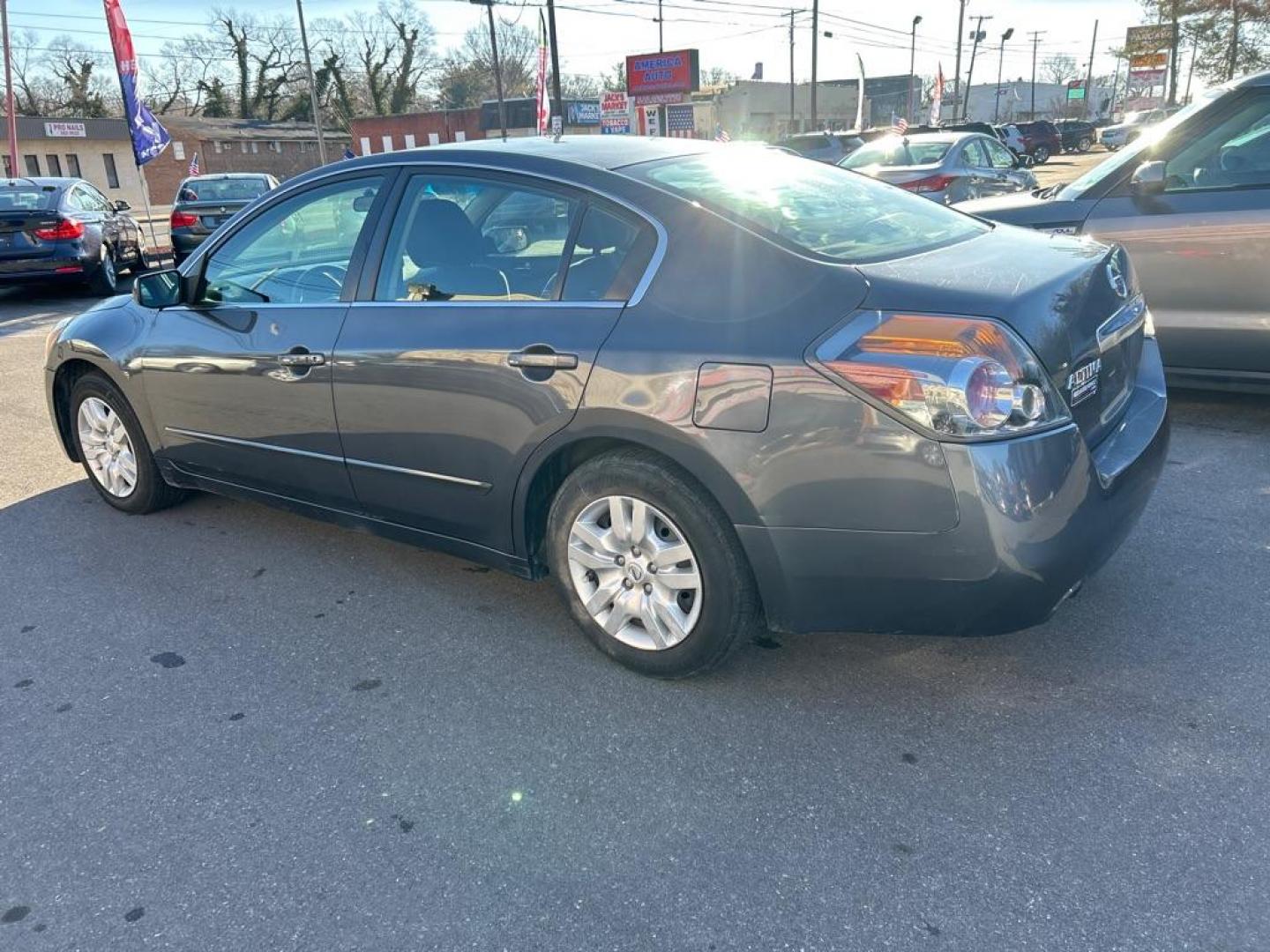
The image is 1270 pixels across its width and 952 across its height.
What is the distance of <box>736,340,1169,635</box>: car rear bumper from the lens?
2455 mm

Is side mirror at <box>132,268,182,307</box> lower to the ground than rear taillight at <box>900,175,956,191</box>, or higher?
higher

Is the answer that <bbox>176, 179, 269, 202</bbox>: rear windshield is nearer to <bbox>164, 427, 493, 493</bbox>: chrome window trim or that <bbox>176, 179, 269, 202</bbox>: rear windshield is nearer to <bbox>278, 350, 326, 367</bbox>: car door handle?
<bbox>164, 427, 493, 493</bbox>: chrome window trim

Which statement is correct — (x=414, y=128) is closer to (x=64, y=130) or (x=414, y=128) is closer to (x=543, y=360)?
(x=64, y=130)

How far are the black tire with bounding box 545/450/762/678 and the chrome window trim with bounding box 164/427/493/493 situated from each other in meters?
0.39

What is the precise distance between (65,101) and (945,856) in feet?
268

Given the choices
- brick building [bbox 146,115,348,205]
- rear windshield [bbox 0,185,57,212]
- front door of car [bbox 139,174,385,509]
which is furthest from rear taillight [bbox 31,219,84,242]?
brick building [bbox 146,115,348,205]

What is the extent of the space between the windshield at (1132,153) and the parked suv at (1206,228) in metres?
0.01

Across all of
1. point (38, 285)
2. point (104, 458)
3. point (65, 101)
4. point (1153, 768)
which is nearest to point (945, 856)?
point (1153, 768)

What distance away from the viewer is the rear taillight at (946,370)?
2.44m

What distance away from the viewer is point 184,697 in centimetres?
314

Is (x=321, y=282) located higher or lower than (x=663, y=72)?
lower

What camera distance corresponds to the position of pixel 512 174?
10.8 ft

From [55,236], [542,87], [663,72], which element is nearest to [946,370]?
[55,236]

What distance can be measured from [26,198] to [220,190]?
405 cm
